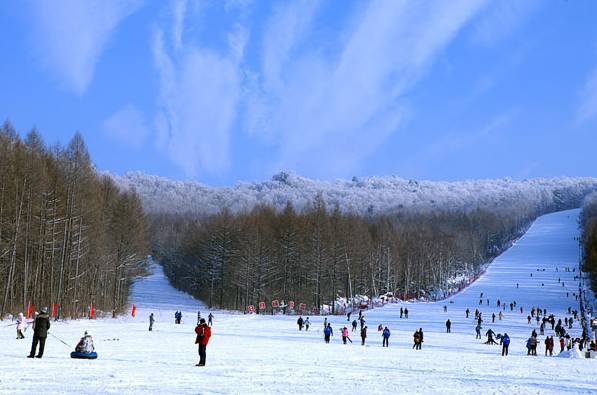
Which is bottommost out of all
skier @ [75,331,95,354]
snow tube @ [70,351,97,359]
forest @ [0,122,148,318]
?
snow tube @ [70,351,97,359]

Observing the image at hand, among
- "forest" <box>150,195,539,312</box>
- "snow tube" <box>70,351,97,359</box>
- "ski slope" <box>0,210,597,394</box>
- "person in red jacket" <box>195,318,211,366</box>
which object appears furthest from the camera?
"forest" <box>150,195,539,312</box>

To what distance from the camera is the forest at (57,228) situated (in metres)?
37.0

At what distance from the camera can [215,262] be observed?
6981 cm

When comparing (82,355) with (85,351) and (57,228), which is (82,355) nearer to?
(85,351)

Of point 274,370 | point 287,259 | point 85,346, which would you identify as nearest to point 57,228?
point 85,346

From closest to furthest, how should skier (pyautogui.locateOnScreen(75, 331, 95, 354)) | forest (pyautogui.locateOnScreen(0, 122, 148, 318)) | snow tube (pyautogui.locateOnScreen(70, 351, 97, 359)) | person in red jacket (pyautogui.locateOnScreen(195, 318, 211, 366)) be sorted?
person in red jacket (pyautogui.locateOnScreen(195, 318, 211, 366)), snow tube (pyautogui.locateOnScreen(70, 351, 97, 359)), skier (pyautogui.locateOnScreen(75, 331, 95, 354)), forest (pyautogui.locateOnScreen(0, 122, 148, 318))

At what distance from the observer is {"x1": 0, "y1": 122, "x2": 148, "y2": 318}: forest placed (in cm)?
3700

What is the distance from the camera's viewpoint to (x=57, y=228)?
42906 mm

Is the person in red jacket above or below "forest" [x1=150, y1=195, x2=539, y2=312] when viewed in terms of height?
below

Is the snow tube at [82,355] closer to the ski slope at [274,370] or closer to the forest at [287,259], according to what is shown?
the ski slope at [274,370]

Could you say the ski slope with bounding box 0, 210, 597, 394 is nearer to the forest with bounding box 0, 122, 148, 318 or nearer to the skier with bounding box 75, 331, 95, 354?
the skier with bounding box 75, 331, 95, 354

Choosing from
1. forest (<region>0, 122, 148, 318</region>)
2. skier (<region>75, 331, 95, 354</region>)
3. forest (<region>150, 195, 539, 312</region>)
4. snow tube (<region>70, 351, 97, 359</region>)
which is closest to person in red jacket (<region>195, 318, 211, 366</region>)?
snow tube (<region>70, 351, 97, 359</region>)

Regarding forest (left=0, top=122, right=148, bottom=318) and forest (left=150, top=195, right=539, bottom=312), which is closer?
forest (left=0, top=122, right=148, bottom=318)

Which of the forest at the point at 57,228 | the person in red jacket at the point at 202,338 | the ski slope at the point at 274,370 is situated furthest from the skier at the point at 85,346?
the forest at the point at 57,228
